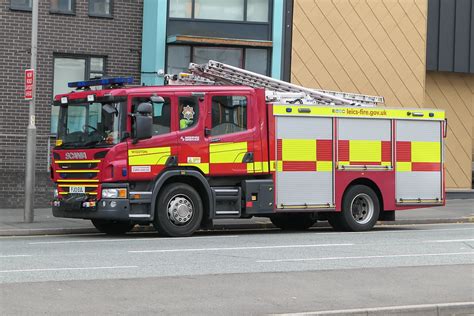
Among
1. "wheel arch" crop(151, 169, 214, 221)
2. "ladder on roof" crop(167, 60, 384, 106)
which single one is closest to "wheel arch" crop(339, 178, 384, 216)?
"ladder on roof" crop(167, 60, 384, 106)

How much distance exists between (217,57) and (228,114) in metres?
7.40

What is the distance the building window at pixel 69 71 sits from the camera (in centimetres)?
2392

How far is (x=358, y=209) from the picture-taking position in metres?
19.3

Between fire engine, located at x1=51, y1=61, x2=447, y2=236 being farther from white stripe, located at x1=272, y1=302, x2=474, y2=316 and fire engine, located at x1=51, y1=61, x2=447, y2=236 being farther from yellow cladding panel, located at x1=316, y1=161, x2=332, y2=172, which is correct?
white stripe, located at x1=272, y1=302, x2=474, y2=316

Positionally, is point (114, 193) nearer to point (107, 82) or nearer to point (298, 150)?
point (107, 82)

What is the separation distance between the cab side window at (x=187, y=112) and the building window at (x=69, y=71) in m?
7.62

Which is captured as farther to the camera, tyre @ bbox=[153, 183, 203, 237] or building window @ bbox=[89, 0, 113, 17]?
building window @ bbox=[89, 0, 113, 17]

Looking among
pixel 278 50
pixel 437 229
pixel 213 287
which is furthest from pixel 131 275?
pixel 278 50

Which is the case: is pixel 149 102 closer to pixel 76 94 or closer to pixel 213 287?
pixel 76 94

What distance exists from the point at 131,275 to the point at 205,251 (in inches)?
123

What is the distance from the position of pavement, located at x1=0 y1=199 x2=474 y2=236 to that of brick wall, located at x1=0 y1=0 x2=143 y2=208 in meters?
1.22

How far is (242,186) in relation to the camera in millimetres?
17688

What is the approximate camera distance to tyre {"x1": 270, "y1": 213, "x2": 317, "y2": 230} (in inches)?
787

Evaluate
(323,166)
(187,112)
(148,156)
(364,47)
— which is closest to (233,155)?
(187,112)
